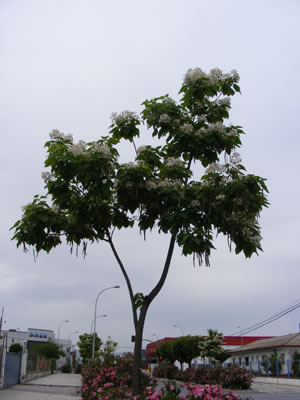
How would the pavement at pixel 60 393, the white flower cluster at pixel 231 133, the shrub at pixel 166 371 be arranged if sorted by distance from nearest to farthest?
the white flower cluster at pixel 231 133 → the pavement at pixel 60 393 → the shrub at pixel 166 371

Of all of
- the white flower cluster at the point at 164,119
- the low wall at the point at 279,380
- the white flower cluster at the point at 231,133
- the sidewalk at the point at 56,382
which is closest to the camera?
the white flower cluster at the point at 231,133

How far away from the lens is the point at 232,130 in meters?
8.96

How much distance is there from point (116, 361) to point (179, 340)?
127 ft

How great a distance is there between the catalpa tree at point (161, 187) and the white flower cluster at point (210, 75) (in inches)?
0.8

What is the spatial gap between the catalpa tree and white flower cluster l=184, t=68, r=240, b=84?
2 cm

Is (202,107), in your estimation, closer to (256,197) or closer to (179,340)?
(256,197)

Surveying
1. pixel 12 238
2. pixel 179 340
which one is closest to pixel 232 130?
pixel 12 238

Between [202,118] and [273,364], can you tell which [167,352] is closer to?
[273,364]

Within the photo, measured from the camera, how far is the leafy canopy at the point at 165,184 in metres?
8.37

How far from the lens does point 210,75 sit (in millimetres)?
9836

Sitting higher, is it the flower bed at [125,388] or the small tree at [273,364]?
the flower bed at [125,388]

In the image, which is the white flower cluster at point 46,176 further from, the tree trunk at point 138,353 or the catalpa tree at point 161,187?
the tree trunk at point 138,353

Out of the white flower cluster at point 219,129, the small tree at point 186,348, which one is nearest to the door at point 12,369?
the white flower cluster at point 219,129

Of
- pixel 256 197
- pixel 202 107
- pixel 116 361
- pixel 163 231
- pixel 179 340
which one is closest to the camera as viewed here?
pixel 256 197
